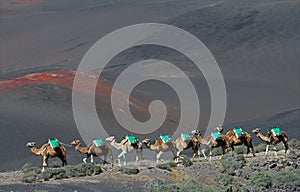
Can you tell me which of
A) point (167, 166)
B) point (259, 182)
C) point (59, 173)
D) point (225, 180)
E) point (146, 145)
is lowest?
point (259, 182)

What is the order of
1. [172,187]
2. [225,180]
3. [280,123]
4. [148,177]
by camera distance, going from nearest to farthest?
[172,187], [225,180], [148,177], [280,123]

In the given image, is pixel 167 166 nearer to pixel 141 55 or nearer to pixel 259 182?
pixel 259 182

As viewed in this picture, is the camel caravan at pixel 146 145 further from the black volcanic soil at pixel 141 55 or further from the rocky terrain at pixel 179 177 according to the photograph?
the black volcanic soil at pixel 141 55

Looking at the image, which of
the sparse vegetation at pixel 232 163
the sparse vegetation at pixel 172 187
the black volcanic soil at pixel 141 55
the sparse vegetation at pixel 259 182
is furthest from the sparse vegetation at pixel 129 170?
the black volcanic soil at pixel 141 55

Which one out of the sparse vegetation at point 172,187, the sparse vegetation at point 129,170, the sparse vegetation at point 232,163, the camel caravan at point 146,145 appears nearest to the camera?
the sparse vegetation at point 172,187

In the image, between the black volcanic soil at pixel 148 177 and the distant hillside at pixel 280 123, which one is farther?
the distant hillside at pixel 280 123

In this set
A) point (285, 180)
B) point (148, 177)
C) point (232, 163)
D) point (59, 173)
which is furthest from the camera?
point (232, 163)

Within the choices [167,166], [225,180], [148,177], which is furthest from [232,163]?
[148,177]

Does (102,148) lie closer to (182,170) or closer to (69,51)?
(182,170)

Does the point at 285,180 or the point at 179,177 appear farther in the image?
the point at 179,177

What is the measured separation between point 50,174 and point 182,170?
388cm

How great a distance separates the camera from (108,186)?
62.4 feet

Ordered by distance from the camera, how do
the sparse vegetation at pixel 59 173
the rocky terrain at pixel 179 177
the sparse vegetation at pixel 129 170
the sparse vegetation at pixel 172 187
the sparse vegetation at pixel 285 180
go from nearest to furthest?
the sparse vegetation at pixel 172 187, the rocky terrain at pixel 179 177, the sparse vegetation at pixel 285 180, the sparse vegetation at pixel 59 173, the sparse vegetation at pixel 129 170

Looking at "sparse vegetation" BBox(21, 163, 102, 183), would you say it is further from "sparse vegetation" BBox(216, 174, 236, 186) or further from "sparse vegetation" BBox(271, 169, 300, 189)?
"sparse vegetation" BBox(271, 169, 300, 189)
